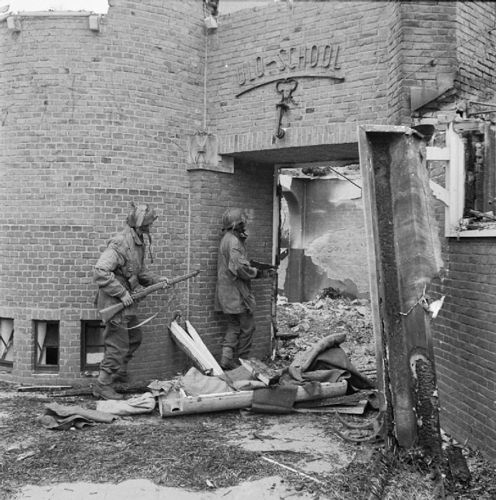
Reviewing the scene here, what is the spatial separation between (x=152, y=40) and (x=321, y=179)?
9917 millimetres

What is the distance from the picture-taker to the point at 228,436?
5.68 metres

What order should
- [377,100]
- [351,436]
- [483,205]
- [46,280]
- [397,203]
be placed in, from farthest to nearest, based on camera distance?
[46,280]
[377,100]
[483,205]
[351,436]
[397,203]

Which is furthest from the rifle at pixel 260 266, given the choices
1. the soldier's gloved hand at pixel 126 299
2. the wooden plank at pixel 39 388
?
the wooden plank at pixel 39 388

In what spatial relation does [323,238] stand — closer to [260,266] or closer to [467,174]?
[260,266]

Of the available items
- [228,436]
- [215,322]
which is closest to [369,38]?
[215,322]

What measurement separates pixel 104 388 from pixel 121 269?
1.42 metres

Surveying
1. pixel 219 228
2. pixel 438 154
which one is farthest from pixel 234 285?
pixel 438 154

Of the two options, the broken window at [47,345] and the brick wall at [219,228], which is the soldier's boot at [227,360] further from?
the broken window at [47,345]

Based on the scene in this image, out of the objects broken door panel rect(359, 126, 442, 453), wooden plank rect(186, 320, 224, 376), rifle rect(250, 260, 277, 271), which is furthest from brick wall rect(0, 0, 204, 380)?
broken door panel rect(359, 126, 442, 453)

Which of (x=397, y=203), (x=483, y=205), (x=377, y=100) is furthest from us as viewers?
(x=377, y=100)

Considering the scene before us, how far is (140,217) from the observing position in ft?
23.2

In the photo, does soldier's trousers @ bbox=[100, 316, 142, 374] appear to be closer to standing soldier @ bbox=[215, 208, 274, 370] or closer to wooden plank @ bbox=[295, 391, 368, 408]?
standing soldier @ bbox=[215, 208, 274, 370]

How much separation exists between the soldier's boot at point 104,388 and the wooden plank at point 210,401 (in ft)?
2.78

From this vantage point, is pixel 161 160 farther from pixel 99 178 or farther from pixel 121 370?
pixel 121 370
